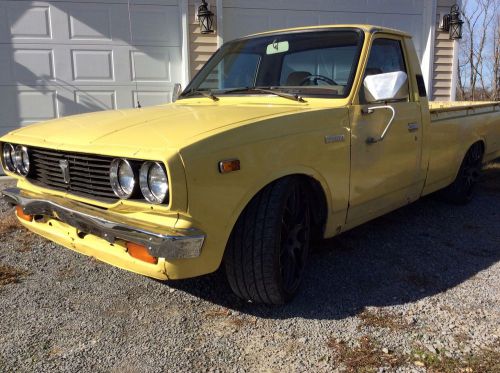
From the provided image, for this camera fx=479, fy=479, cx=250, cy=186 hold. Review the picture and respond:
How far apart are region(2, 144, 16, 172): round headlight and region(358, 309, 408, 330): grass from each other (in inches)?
96.6

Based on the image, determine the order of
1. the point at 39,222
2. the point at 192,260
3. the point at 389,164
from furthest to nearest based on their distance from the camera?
the point at 389,164
the point at 39,222
the point at 192,260

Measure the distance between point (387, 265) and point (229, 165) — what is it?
1.77 m

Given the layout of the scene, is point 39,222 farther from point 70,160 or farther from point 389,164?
point 389,164

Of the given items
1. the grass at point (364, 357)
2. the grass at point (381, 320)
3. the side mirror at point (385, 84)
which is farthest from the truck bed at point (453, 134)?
the grass at point (364, 357)

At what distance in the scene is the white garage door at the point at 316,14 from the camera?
754 centimetres

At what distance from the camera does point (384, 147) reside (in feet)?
11.5

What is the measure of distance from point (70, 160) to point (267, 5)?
228 inches

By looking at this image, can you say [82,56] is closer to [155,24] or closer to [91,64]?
[91,64]

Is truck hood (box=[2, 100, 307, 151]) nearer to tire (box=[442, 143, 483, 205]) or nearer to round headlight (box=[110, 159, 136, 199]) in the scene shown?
round headlight (box=[110, 159, 136, 199])

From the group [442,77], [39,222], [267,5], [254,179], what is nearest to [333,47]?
[254,179]

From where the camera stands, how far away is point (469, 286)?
3.24 metres

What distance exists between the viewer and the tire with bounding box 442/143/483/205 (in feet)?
17.1

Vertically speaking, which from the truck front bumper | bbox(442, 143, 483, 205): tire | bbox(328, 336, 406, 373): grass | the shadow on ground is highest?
the truck front bumper

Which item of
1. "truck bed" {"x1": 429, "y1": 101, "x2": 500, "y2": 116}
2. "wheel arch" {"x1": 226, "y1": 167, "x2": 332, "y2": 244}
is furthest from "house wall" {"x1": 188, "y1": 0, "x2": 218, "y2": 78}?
"wheel arch" {"x1": 226, "y1": 167, "x2": 332, "y2": 244}
